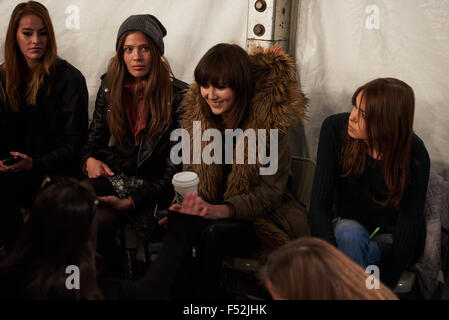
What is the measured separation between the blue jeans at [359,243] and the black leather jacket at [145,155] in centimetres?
89

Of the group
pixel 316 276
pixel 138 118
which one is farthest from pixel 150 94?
pixel 316 276

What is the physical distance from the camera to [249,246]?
220 centimetres

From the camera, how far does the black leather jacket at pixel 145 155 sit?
2.44 metres

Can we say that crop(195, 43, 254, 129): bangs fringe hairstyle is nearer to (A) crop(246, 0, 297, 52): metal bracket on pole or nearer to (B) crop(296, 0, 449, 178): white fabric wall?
(A) crop(246, 0, 297, 52): metal bracket on pole

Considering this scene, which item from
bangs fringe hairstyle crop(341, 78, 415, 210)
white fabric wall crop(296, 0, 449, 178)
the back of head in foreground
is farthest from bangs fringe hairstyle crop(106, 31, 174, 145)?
the back of head in foreground

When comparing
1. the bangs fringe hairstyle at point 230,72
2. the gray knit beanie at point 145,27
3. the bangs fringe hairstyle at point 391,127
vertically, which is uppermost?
the gray knit beanie at point 145,27

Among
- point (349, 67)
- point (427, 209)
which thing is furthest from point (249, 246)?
point (349, 67)

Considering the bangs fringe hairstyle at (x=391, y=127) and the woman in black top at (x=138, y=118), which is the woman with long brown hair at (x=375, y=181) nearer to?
the bangs fringe hairstyle at (x=391, y=127)

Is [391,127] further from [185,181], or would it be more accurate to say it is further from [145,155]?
[145,155]

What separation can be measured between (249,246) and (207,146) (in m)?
0.51

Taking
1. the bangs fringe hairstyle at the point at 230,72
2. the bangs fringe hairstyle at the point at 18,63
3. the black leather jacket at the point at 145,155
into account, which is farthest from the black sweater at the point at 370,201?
the bangs fringe hairstyle at the point at 18,63

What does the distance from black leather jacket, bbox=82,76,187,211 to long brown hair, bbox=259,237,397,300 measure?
1263mm

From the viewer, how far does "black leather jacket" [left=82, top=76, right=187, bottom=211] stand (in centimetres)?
244
